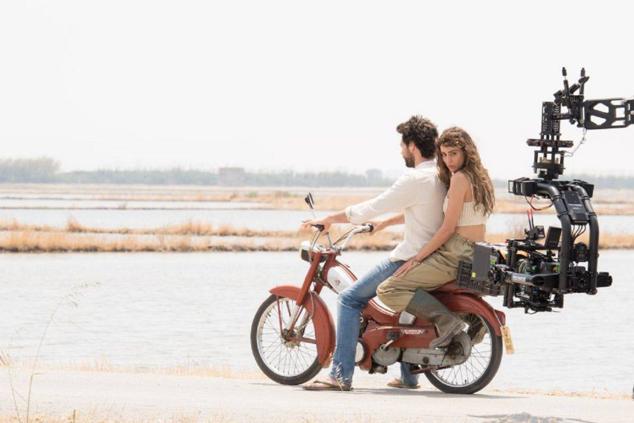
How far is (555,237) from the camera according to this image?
776 cm

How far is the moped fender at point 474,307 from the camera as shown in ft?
27.9

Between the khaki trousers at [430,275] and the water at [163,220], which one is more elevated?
the khaki trousers at [430,275]

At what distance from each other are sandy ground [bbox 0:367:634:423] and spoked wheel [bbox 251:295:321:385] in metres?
0.17

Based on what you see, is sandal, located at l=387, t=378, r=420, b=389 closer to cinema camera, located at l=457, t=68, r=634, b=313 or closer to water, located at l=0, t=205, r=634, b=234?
cinema camera, located at l=457, t=68, r=634, b=313

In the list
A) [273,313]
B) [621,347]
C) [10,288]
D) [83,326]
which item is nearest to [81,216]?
[10,288]

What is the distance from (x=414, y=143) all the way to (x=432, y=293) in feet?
3.36

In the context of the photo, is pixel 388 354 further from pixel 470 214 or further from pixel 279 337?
pixel 470 214

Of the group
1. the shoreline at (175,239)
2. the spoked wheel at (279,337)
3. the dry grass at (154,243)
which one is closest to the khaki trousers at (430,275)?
the spoked wheel at (279,337)

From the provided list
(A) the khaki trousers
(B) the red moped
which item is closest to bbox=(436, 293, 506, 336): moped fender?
(B) the red moped

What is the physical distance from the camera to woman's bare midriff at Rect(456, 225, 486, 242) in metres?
8.59

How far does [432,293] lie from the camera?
Answer: 8797 millimetres

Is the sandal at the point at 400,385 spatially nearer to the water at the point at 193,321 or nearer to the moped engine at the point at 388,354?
the moped engine at the point at 388,354

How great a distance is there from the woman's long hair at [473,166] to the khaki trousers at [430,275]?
0.98 feet

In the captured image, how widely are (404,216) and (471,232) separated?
606mm
